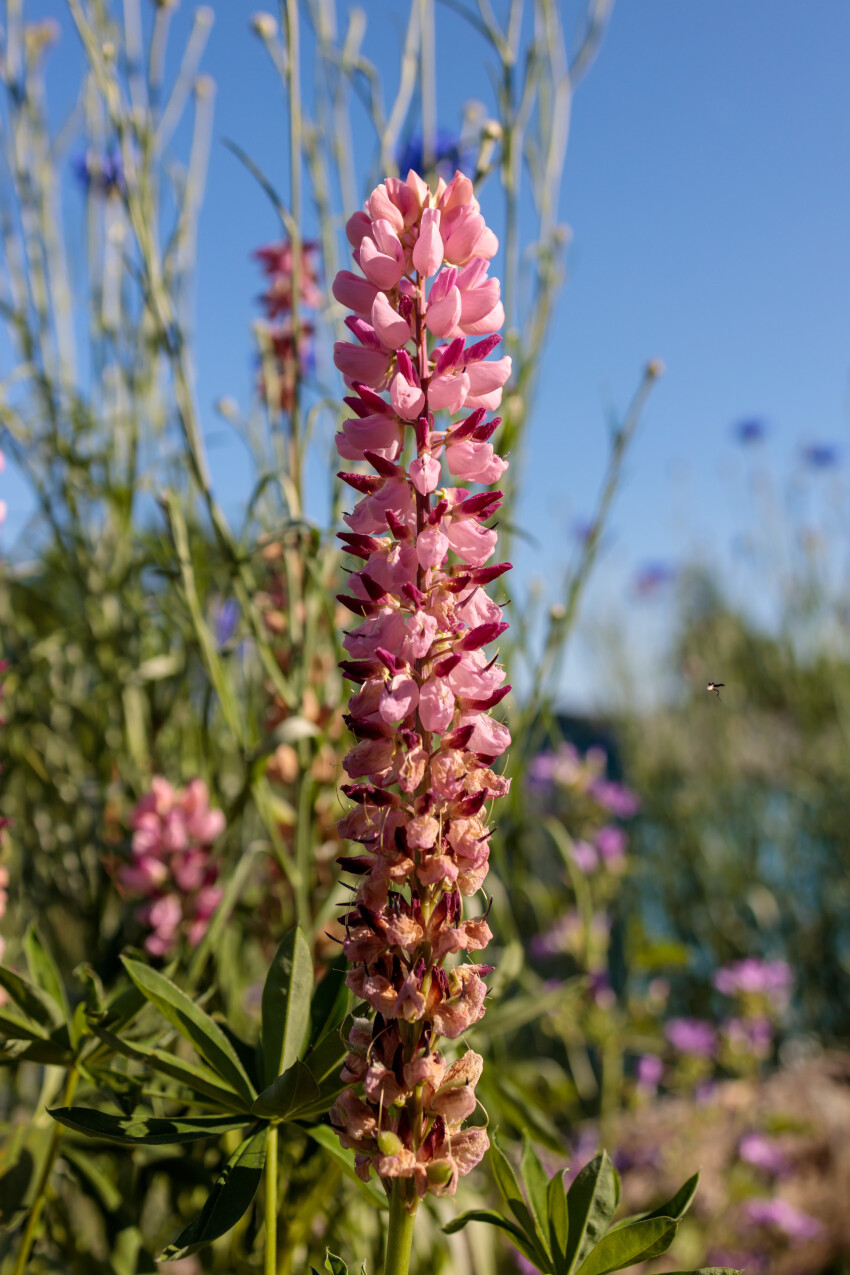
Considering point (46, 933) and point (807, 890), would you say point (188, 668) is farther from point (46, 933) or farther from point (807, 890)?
point (807, 890)

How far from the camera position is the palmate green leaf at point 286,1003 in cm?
45

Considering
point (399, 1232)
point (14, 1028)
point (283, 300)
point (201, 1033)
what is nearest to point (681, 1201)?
point (399, 1232)

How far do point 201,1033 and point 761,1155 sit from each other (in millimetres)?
1424

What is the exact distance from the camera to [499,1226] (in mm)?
415

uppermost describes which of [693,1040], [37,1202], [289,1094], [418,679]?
[418,679]

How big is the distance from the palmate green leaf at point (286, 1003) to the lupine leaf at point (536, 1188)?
137mm

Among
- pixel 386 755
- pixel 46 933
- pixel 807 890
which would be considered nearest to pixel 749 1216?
pixel 46 933

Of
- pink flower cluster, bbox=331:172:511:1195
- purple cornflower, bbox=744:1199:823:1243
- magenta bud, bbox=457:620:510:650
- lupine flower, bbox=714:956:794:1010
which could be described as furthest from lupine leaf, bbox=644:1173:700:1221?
lupine flower, bbox=714:956:794:1010

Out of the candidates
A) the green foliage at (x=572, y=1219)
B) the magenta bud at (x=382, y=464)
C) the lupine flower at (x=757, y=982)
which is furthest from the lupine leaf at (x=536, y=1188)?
the lupine flower at (x=757, y=982)

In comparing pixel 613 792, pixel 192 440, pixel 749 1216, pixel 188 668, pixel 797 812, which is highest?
pixel 192 440

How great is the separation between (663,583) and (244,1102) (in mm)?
3907

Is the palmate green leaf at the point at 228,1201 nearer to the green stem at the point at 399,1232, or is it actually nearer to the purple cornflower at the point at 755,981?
the green stem at the point at 399,1232

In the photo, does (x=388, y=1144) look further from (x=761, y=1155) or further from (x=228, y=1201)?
(x=761, y=1155)

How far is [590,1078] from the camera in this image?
6.04ft
